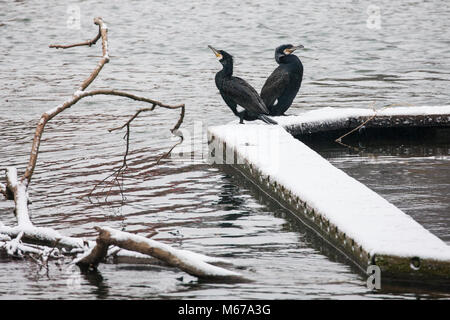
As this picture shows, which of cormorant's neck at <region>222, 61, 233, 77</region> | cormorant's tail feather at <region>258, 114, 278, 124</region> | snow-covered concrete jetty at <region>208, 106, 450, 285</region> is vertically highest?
cormorant's neck at <region>222, 61, 233, 77</region>

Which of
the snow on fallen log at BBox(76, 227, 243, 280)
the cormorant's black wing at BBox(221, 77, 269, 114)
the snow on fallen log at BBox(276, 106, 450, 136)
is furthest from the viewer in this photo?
the snow on fallen log at BBox(276, 106, 450, 136)

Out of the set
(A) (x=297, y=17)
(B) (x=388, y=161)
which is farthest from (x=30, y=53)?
(B) (x=388, y=161)

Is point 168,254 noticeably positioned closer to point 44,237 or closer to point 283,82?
point 44,237

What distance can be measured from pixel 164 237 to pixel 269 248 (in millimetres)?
822

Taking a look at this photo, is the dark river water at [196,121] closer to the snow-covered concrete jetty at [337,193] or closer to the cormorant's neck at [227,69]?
the snow-covered concrete jetty at [337,193]

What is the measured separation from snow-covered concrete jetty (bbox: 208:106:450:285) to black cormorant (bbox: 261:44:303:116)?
362mm

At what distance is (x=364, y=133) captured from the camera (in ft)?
38.0

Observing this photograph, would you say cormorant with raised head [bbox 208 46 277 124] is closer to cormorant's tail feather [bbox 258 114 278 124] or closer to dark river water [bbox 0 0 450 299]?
cormorant's tail feather [bbox 258 114 278 124]

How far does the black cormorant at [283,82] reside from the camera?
1170 centimetres

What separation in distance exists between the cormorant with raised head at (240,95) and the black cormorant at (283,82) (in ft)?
1.12

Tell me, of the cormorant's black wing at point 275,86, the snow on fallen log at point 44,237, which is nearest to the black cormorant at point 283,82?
the cormorant's black wing at point 275,86

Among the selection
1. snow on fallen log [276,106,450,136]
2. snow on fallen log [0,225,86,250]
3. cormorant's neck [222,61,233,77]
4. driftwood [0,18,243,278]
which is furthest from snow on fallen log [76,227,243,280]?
cormorant's neck [222,61,233,77]

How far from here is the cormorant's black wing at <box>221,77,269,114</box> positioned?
36.8 ft
